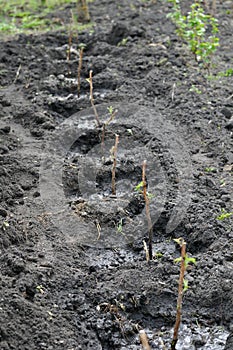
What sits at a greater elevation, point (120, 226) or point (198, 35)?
point (198, 35)

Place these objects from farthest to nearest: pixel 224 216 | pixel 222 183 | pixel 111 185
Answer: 1. pixel 111 185
2. pixel 222 183
3. pixel 224 216

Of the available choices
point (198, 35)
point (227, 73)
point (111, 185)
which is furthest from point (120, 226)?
point (198, 35)

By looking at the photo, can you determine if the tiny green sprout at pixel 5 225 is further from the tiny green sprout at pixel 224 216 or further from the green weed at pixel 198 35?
A: the green weed at pixel 198 35

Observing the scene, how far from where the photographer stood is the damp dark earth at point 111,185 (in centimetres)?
449

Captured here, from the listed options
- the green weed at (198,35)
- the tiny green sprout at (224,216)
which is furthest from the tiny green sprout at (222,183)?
the green weed at (198,35)

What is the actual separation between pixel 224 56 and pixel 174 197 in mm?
3363

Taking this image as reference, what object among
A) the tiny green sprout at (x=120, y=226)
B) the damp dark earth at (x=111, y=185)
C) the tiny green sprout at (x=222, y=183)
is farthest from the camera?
the tiny green sprout at (x=222, y=183)

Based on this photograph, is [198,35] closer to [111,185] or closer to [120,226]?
[111,185]

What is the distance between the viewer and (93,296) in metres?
4.67

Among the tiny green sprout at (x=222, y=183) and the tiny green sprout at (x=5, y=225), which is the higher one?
the tiny green sprout at (x=5, y=225)

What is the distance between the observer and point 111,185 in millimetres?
6273

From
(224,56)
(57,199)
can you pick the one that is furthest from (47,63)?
(57,199)

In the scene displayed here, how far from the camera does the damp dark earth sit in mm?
4492

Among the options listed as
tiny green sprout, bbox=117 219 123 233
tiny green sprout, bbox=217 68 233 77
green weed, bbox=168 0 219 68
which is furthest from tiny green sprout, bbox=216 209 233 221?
tiny green sprout, bbox=217 68 233 77
